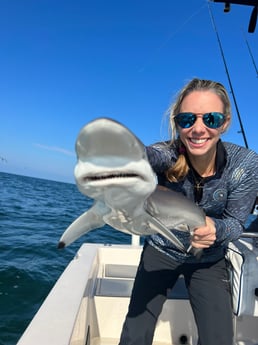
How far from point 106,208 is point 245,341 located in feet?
9.90

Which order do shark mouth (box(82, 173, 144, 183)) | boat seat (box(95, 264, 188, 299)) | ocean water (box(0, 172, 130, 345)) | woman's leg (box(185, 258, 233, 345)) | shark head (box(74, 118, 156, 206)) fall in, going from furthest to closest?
ocean water (box(0, 172, 130, 345))
boat seat (box(95, 264, 188, 299))
woman's leg (box(185, 258, 233, 345))
shark mouth (box(82, 173, 144, 183))
shark head (box(74, 118, 156, 206))

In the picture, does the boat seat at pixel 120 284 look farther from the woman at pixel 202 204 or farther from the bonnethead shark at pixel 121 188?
the bonnethead shark at pixel 121 188

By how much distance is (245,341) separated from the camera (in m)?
3.70

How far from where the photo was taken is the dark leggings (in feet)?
8.15

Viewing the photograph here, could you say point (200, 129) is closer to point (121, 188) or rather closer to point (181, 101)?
point (181, 101)

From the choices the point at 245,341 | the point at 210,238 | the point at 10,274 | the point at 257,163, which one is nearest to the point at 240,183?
the point at 257,163

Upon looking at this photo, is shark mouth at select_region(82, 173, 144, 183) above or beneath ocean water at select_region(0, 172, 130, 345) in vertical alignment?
above

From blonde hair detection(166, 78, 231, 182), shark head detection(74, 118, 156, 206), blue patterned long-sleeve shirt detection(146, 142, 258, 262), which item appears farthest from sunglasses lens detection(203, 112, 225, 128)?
shark head detection(74, 118, 156, 206)

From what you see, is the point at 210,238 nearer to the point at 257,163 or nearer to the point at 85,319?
the point at 257,163

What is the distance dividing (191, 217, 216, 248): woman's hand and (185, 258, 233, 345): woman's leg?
0.65 m

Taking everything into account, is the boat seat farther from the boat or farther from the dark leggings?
the dark leggings

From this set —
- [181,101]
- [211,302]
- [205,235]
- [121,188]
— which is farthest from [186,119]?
[211,302]

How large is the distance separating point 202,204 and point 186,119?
0.62 metres

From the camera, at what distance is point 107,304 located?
3.66 meters
